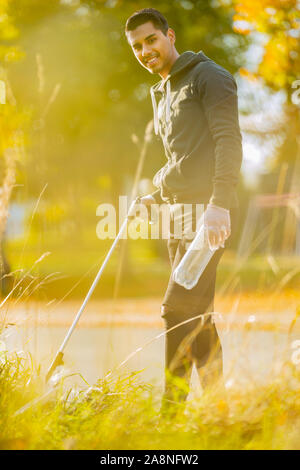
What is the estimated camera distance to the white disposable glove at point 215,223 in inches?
95.7

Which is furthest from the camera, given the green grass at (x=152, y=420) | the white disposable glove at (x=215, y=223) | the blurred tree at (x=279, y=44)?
the blurred tree at (x=279, y=44)

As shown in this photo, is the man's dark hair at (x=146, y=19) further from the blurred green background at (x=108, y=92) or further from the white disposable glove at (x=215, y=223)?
the blurred green background at (x=108, y=92)

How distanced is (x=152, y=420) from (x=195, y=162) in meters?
1.08

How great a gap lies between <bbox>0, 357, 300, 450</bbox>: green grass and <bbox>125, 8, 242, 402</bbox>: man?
203 mm

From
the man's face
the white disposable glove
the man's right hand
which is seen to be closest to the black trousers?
the white disposable glove

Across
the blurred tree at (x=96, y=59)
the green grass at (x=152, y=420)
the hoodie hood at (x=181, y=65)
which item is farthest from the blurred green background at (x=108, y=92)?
the green grass at (x=152, y=420)

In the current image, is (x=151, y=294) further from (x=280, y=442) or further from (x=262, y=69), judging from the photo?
(x=280, y=442)

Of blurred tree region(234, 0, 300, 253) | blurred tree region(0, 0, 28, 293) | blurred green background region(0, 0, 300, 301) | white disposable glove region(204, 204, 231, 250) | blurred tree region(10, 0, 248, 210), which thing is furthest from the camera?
blurred tree region(10, 0, 248, 210)

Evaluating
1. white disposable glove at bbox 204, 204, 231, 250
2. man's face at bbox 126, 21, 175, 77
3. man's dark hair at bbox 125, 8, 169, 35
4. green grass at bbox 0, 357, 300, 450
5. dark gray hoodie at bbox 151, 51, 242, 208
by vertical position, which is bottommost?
green grass at bbox 0, 357, 300, 450

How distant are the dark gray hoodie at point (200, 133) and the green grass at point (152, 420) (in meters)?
0.80

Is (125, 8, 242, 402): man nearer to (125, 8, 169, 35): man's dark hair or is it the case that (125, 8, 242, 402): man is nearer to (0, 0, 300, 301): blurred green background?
(125, 8, 169, 35): man's dark hair

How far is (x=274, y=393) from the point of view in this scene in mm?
2268

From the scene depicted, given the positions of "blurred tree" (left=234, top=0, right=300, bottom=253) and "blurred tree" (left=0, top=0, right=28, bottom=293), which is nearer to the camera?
"blurred tree" (left=0, top=0, right=28, bottom=293)

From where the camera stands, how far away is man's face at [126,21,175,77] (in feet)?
8.68
